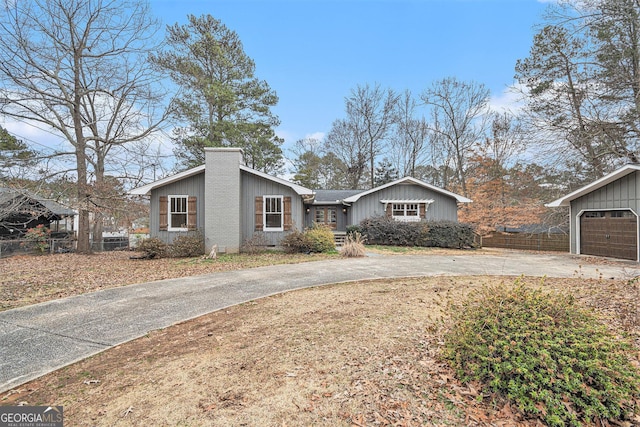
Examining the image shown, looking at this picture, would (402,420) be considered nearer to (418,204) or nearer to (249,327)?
(249,327)

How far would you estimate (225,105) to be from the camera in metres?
21.3

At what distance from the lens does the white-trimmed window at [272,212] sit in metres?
14.0

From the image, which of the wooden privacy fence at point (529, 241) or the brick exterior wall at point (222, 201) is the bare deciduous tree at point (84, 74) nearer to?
the brick exterior wall at point (222, 201)

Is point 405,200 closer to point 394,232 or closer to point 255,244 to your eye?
point 394,232

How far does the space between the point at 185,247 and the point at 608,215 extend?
17.8 metres

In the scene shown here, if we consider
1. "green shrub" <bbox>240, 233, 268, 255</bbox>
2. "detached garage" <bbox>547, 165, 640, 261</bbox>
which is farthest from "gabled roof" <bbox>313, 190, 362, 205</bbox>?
"detached garage" <bbox>547, 165, 640, 261</bbox>

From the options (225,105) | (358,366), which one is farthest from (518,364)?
(225,105)

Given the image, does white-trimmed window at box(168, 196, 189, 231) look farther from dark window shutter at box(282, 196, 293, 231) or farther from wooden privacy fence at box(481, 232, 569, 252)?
wooden privacy fence at box(481, 232, 569, 252)

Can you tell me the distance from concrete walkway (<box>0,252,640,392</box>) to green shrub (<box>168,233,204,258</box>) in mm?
4676

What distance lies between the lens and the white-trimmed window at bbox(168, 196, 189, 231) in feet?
44.3

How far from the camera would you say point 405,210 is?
1838 centimetres

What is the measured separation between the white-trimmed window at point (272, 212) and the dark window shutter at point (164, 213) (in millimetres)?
4423

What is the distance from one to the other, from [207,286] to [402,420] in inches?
217

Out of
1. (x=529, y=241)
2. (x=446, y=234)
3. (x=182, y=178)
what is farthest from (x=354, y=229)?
(x=529, y=241)
